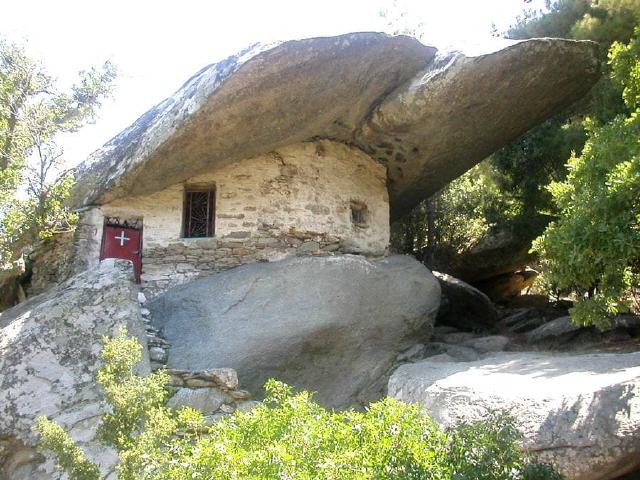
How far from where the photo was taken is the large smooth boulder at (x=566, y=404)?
5.26 metres

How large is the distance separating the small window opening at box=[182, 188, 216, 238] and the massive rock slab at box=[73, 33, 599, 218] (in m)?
0.48

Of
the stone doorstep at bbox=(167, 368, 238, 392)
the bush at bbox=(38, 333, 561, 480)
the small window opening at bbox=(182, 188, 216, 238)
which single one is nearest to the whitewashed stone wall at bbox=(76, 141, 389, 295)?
the small window opening at bbox=(182, 188, 216, 238)

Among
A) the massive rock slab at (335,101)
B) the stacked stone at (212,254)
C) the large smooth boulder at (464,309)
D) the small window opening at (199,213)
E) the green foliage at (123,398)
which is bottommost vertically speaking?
the large smooth boulder at (464,309)

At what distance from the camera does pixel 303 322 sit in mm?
8781

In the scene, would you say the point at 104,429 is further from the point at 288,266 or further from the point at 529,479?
the point at 288,266

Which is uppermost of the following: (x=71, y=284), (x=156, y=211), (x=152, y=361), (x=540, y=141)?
(x=540, y=141)

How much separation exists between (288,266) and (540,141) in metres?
6.50

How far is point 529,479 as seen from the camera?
4.07m

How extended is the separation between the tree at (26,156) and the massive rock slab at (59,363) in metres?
1.31

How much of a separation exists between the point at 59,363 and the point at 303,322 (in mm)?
3281

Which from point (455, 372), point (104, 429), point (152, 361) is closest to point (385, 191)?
point (455, 372)

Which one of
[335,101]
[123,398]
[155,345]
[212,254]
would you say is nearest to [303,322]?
[155,345]

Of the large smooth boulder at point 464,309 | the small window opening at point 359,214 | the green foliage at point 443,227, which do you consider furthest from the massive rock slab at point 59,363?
the green foliage at point 443,227

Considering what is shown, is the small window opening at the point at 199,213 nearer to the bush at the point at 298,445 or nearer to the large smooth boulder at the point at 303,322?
the large smooth boulder at the point at 303,322
